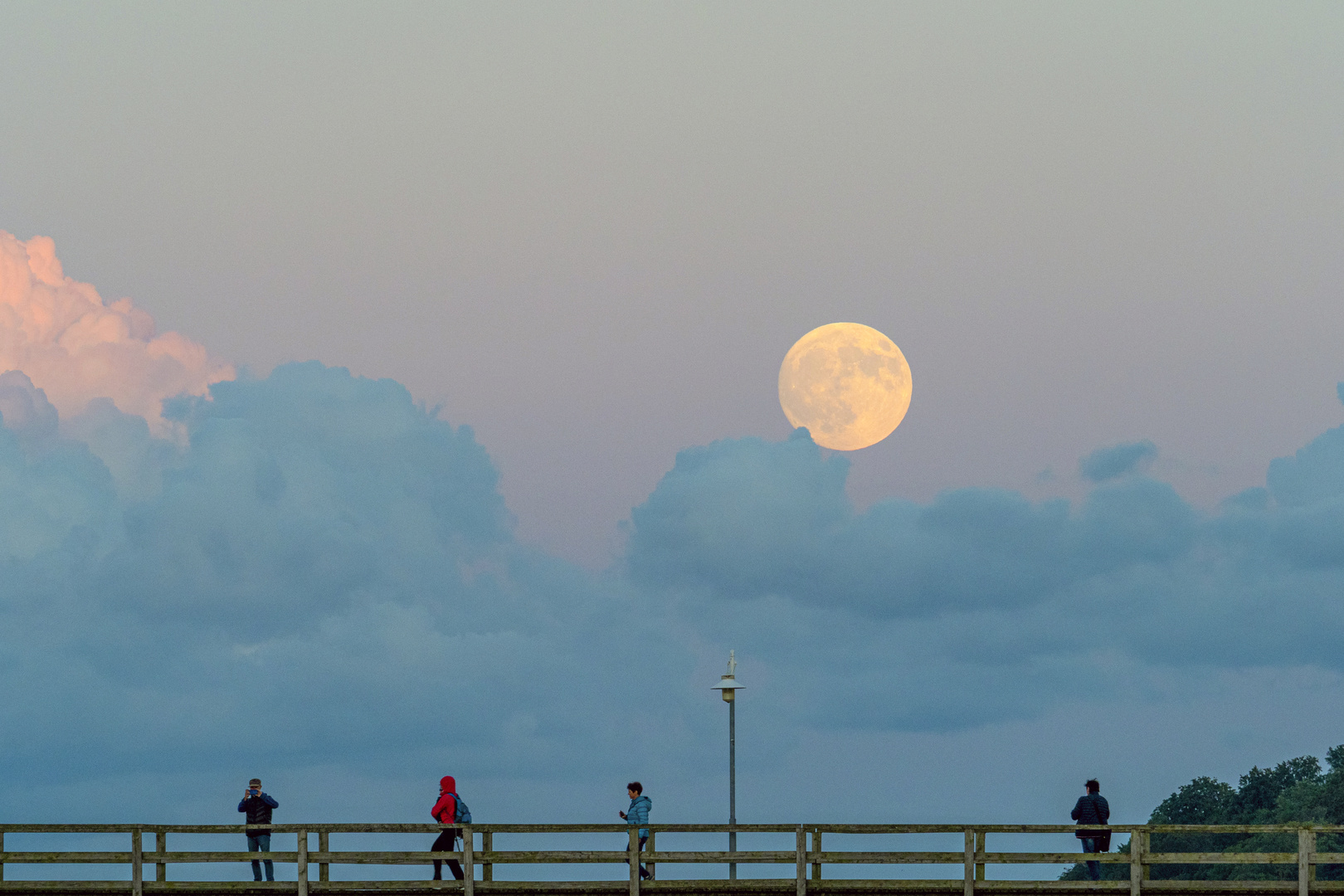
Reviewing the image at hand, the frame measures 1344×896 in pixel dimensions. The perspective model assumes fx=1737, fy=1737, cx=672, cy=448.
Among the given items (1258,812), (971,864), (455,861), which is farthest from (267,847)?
(1258,812)

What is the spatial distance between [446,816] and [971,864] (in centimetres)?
747

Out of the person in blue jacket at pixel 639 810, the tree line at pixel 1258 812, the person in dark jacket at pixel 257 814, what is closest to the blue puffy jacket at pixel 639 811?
the person in blue jacket at pixel 639 810

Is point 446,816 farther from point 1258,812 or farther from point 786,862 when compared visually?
point 1258,812

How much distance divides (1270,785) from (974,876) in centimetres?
6269

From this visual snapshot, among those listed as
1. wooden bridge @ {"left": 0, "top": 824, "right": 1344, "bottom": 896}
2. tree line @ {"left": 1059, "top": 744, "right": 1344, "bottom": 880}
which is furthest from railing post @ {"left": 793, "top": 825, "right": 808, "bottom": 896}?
tree line @ {"left": 1059, "top": 744, "right": 1344, "bottom": 880}

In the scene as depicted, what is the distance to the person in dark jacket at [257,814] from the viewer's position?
2619cm

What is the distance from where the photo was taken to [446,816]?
2506 cm

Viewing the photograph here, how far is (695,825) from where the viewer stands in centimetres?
2412

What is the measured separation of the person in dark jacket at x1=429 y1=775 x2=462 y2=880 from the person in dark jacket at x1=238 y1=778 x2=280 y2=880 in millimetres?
2723

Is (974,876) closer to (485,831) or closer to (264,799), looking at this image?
(485,831)

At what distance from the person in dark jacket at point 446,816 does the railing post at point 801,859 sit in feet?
15.8

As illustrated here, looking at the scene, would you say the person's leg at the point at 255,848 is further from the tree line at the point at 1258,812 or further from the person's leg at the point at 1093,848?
the tree line at the point at 1258,812

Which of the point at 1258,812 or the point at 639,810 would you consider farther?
the point at 1258,812

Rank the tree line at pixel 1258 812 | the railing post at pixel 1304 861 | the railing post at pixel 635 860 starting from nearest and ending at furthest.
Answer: the railing post at pixel 1304 861 < the railing post at pixel 635 860 < the tree line at pixel 1258 812
